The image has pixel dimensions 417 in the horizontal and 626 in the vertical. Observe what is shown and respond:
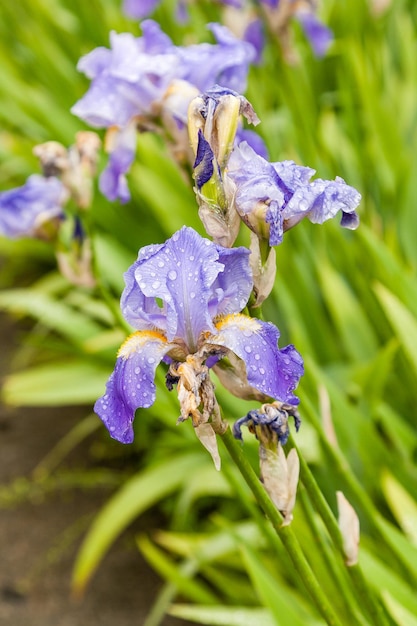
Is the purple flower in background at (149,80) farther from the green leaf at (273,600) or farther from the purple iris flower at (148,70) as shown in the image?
the green leaf at (273,600)

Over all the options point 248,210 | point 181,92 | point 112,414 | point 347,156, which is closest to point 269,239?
point 248,210

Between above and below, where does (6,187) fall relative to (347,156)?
above

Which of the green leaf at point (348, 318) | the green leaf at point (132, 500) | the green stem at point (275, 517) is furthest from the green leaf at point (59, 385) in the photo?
the green stem at point (275, 517)

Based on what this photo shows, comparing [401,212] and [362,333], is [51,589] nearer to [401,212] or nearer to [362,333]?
[362,333]

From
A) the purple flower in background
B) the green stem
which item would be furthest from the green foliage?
the purple flower in background

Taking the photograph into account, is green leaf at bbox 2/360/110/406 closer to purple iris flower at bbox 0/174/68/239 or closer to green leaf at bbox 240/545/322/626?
purple iris flower at bbox 0/174/68/239
